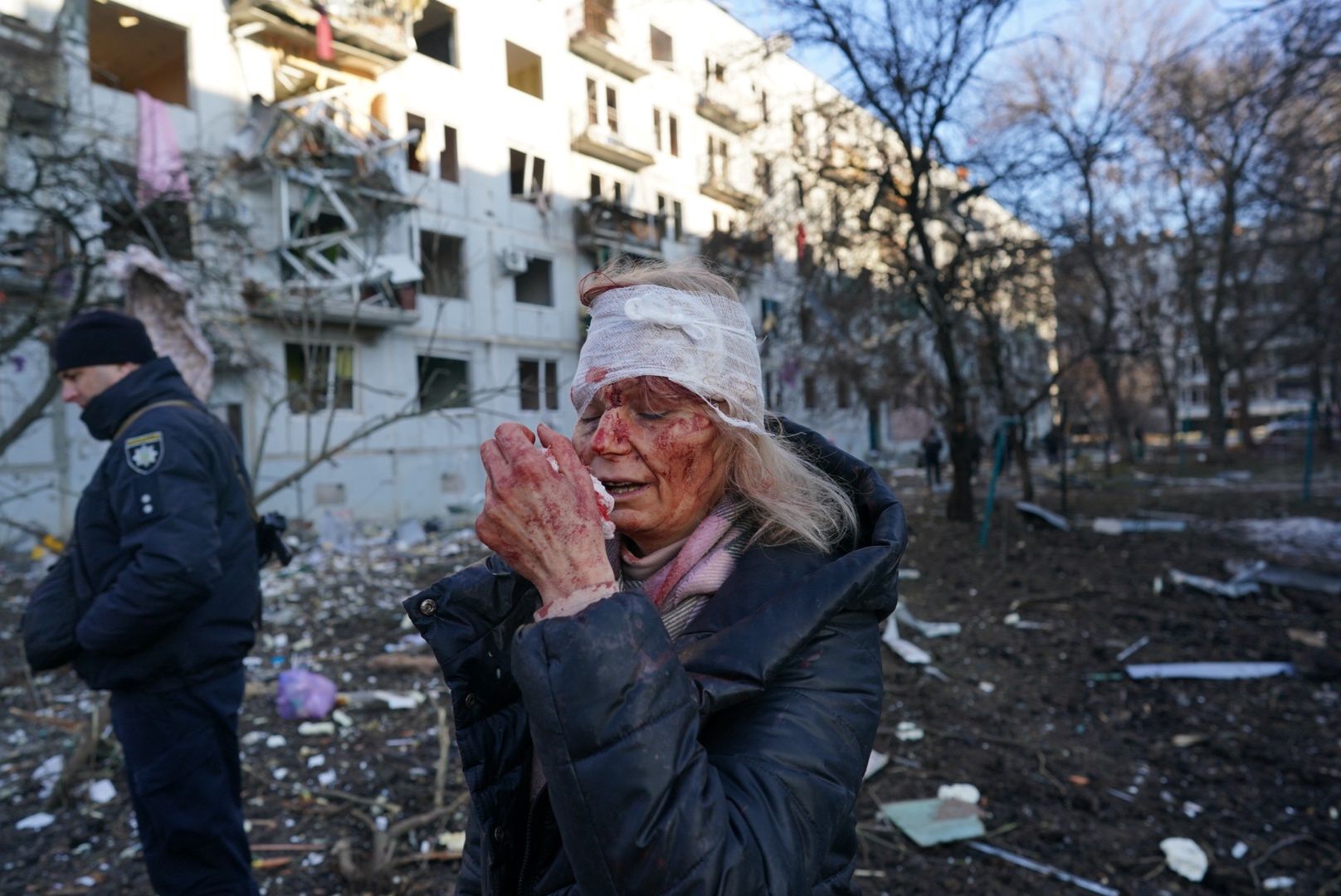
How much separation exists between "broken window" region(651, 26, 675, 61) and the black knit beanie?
2616 cm

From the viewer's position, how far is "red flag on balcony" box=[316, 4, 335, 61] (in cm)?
1587

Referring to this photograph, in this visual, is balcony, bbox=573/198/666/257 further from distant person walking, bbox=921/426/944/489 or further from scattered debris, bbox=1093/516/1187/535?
scattered debris, bbox=1093/516/1187/535

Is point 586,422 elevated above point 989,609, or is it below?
above

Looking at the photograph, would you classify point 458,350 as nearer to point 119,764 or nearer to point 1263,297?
point 119,764

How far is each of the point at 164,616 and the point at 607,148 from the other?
22.8m

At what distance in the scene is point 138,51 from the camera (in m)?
15.5

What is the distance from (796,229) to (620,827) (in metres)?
11.4

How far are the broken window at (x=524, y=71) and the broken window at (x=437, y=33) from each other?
1955 millimetres

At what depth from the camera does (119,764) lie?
4.42 m

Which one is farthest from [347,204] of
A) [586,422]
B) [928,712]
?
[586,422]

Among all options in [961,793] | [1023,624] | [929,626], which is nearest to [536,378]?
[929,626]

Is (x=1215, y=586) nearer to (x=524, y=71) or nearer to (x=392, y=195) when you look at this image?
(x=392, y=195)

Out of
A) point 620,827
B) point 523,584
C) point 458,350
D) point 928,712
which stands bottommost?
point 928,712

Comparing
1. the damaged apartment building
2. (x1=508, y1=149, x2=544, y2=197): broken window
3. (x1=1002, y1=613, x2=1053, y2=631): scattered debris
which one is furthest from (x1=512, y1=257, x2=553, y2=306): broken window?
(x1=1002, y1=613, x2=1053, y2=631): scattered debris
